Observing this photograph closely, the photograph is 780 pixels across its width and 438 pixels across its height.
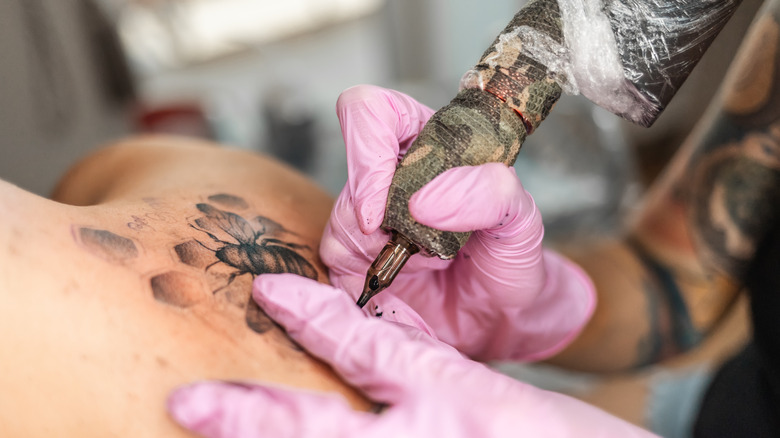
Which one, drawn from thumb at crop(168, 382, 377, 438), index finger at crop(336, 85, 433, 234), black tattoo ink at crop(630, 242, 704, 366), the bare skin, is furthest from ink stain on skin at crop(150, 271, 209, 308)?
black tattoo ink at crop(630, 242, 704, 366)

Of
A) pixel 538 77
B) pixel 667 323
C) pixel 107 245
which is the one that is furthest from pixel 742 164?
pixel 107 245

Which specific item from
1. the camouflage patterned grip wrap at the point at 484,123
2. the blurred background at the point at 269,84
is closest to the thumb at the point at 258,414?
the camouflage patterned grip wrap at the point at 484,123

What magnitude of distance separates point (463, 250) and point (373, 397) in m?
0.30

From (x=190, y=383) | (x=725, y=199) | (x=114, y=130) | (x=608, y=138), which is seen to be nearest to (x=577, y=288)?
(x=725, y=199)

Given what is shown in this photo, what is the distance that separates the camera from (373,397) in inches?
25.4

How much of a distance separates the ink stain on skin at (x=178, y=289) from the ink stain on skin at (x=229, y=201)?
0.17 meters

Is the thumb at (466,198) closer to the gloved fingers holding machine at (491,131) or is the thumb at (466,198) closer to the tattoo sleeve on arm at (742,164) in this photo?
the gloved fingers holding machine at (491,131)

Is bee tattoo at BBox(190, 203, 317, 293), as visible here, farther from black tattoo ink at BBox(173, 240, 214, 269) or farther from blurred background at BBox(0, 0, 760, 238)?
blurred background at BBox(0, 0, 760, 238)

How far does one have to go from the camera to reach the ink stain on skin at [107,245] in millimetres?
655

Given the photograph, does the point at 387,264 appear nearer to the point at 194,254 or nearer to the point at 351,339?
the point at 351,339

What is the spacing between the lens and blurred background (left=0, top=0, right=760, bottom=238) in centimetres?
193

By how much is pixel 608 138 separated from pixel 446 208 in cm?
153

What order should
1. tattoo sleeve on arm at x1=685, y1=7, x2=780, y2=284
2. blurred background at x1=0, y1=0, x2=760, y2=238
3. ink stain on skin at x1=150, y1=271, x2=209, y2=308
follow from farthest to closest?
blurred background at x1=0, y1=0, x2=760, y2=238 → tattoo sleeve on arm at x1=685, y1=7, x2=780, y2=284 → ink stain on skin at x1=150, y1=271, x2=209, y2=308

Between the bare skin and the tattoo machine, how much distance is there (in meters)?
0.15
